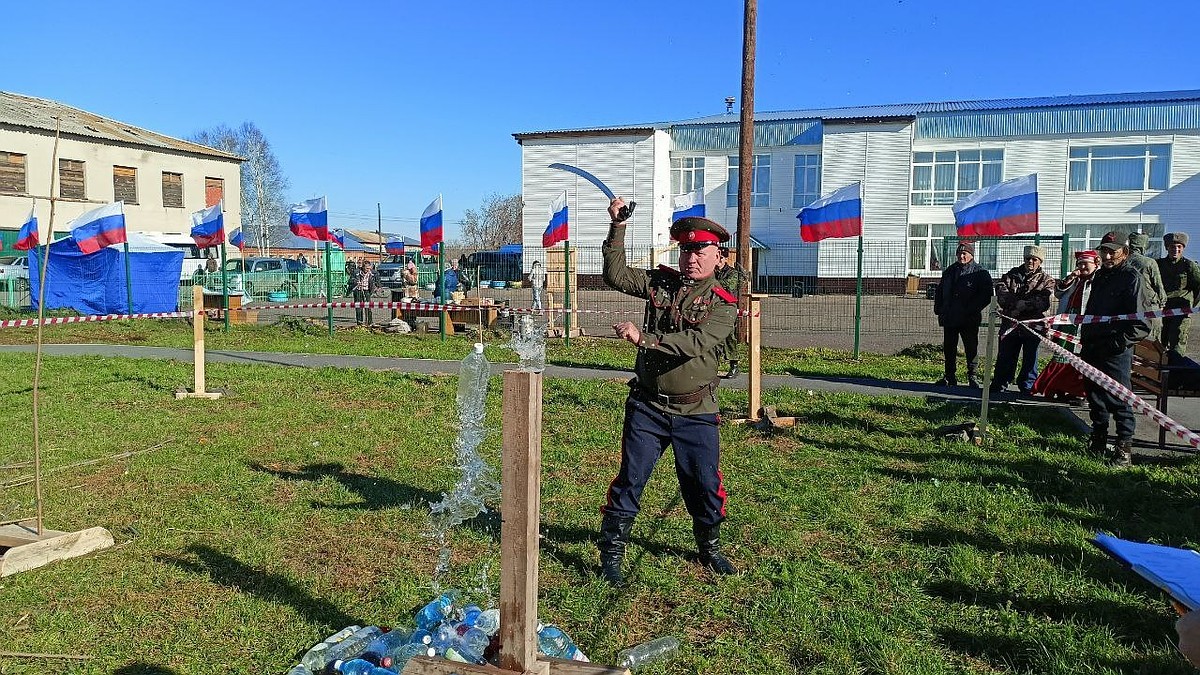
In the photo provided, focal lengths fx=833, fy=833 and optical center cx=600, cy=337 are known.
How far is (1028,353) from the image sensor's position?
35.3 ft

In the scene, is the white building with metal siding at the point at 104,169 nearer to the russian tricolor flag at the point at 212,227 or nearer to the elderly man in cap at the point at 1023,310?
the russian tricolor flag at the point at 212,227

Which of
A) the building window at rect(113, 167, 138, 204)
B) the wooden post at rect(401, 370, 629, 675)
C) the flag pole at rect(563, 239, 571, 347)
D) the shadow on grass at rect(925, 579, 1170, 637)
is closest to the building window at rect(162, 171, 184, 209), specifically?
the building window at rect(113, 167, 138, 204)

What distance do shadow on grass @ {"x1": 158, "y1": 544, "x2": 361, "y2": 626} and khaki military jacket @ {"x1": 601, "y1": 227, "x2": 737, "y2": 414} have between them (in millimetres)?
1954

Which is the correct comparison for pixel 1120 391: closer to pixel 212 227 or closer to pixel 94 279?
pixel 212 227

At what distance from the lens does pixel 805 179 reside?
136 ft

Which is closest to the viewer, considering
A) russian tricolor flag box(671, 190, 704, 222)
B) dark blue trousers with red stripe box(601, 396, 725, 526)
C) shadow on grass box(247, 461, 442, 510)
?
dark blue trousers with red stripe box(601, 396, 725, 526)

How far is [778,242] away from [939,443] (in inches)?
1362

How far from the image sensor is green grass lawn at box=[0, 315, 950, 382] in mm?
13078

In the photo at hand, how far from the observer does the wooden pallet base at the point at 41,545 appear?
471 centimetres

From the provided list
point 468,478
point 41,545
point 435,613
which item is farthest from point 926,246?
point 41,545

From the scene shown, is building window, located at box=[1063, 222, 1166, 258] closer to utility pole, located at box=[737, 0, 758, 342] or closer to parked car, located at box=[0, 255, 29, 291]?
utility pole, located at box=[737, 0, 758, 342]

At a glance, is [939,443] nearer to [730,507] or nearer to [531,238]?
[730,507]

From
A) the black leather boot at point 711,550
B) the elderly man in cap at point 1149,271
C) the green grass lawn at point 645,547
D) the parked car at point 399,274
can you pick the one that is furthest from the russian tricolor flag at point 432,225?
the parked car at point 399,274

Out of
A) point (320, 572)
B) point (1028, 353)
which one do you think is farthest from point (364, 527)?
point (1028, 353)
